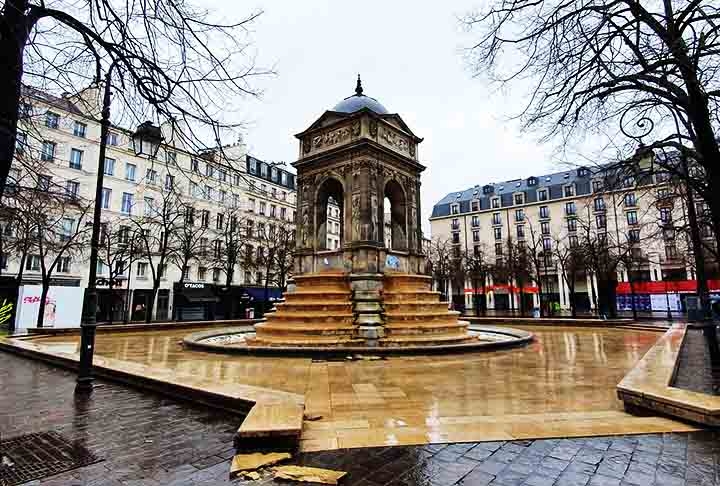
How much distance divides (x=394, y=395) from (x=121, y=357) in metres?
8.82

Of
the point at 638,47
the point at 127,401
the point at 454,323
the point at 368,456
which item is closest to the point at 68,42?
the point at 127,401

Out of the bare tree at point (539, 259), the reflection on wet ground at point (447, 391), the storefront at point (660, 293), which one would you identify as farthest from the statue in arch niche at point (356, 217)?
the storefront at point (660, 293)

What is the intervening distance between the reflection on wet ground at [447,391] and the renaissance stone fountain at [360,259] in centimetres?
141

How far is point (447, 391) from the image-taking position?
6.67 m

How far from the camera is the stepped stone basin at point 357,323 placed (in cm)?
1137

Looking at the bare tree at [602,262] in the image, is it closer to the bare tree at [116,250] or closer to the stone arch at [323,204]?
the stone arch at [323,204]

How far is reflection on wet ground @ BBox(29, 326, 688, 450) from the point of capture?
14.6 ft

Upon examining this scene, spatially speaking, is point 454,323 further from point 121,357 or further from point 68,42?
point 68,42

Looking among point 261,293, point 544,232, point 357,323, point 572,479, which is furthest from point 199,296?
point 544,232

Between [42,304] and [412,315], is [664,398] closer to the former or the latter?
[412,315]

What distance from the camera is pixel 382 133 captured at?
1625 cm

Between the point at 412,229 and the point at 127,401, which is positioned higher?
the point at 412,229

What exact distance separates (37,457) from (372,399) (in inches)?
161

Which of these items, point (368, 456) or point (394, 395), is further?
point (394, 395)
